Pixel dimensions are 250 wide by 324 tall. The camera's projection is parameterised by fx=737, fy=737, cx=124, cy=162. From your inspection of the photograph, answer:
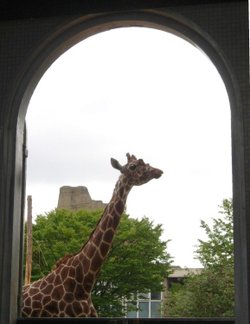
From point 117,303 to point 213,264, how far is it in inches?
72.3

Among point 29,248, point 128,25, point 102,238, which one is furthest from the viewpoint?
point 29,248

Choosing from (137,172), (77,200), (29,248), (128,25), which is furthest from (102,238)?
(77,200)

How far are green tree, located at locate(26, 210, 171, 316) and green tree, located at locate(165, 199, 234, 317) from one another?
651mm

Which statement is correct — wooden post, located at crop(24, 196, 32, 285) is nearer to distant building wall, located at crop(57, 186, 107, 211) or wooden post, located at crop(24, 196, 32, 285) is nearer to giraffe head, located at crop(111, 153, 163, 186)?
distant building wall, located at crop(57, 186, 107, 211)

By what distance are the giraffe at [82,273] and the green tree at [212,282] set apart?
19.8 feet

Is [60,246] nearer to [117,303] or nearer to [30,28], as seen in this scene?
[117,303]

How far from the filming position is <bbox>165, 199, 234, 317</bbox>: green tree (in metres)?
11.8

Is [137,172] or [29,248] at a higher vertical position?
[137,172]

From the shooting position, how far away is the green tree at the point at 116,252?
13.1 meters

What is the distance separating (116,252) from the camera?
13234 millimetres

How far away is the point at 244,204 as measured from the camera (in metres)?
4.26

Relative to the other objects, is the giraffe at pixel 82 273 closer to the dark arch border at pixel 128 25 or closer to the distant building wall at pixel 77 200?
the dark arch border at pixel 128 25

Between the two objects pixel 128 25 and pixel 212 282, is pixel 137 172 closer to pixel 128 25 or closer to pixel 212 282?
pixel 128 25

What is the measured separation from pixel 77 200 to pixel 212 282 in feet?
13.0
